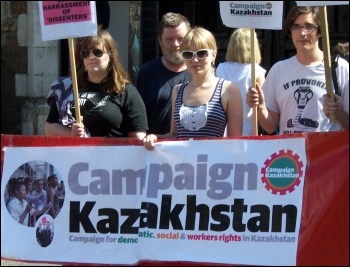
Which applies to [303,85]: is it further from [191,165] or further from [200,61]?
[191,165]

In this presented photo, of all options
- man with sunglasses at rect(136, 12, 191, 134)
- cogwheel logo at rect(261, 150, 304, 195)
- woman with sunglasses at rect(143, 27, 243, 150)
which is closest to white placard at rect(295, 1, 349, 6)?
woman with sunglasses at rect(143, 27, 243, 150)

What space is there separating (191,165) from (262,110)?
1.92ft

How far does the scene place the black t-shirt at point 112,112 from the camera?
6.43 meters

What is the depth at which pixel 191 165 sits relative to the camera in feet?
19.9

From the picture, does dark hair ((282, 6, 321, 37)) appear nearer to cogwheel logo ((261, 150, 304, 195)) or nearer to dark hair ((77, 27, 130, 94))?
cogwheel logo ((261, 150, 304, 195))

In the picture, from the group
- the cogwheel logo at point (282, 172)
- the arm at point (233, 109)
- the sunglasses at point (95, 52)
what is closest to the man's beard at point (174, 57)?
the sunglasses at point (95, 52)

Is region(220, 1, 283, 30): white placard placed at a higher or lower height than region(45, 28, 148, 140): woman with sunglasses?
higher

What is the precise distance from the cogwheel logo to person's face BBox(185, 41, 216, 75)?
2.46 feet

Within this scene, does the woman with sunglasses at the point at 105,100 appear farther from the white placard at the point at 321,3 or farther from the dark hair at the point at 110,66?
the white placard at the point at 321,3

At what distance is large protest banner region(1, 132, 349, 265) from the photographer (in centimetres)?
579

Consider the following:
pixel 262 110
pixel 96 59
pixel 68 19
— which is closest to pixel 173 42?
pixel 96 59

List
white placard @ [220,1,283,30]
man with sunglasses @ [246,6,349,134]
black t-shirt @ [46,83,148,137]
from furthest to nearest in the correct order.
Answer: black t-shirt @ [46,83,148,137] → man with sunglasses @ [246,6,349,134] → white placard @ [220,1,283,30]

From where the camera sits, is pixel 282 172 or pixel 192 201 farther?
pixel 192 201

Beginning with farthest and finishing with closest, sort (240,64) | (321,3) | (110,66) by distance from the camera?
(240,64) → (110,66) → (321,3)
